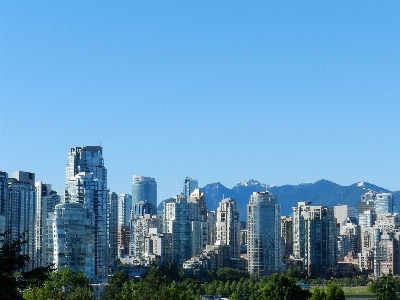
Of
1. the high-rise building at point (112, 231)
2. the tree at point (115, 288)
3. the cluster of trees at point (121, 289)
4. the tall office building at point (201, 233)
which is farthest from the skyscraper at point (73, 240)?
the tall office building at point (201, 233)

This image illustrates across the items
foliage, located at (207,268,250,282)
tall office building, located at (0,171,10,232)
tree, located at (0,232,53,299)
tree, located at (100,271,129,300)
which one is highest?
tall office building, located at (0,171,10,232)

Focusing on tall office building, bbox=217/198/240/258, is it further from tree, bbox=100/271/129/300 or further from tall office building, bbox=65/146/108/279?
tree, bbox=100/271/129/300

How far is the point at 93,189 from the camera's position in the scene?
382ft

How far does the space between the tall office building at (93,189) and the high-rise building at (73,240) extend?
2.17 meters

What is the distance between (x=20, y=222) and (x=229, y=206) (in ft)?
173

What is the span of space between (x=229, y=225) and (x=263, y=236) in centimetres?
2398

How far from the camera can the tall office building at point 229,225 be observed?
519ft

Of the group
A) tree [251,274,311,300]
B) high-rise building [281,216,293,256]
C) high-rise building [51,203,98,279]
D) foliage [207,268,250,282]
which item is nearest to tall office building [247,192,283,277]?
foliage [207,268,250,282]

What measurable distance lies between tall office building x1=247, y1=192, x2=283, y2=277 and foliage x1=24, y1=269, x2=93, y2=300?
2413 inches

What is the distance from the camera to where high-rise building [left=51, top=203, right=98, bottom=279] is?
9262 cm

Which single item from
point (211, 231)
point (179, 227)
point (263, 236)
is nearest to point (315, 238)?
point (263, 236)

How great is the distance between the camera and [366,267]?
14725 cm

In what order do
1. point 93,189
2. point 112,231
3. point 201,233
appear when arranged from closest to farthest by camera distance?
point 93,189 < point 112,231 < point 201,233

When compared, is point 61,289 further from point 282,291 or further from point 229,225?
point 229,225
